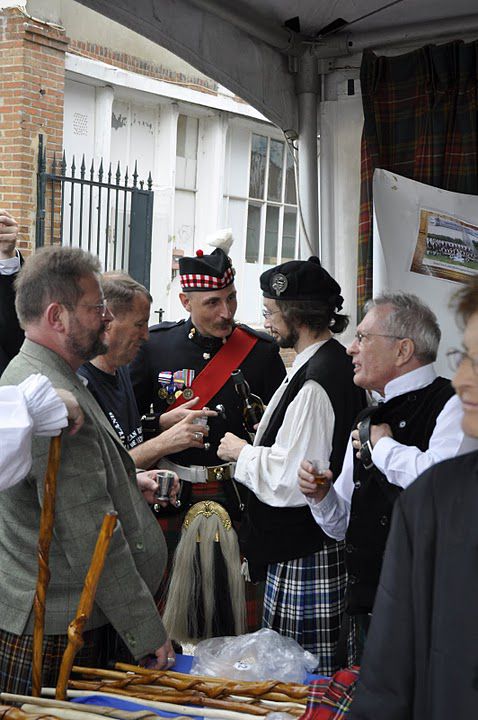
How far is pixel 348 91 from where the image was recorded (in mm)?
4102

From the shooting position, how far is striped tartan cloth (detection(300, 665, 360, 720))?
173cm

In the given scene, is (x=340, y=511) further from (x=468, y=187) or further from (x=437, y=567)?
(x=468, y=187)

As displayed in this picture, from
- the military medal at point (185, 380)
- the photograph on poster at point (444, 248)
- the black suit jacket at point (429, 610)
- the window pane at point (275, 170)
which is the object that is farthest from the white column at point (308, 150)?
the window pane at point (275, 170)

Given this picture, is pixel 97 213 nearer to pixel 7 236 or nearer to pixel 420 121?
pixel 7 236

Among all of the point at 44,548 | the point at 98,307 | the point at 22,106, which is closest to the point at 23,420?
the point at 44,548

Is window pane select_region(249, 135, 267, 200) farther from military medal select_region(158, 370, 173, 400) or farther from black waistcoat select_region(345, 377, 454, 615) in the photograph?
black waistcoat select_region(345, 377, 454, 615)

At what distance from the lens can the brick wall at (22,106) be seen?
858 cm

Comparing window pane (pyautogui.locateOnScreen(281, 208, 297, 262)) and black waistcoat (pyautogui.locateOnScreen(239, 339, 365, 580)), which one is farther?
window pane (pyautogui.locateOnScreen(281, 208, 297, 262))

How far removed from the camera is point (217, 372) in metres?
3.70

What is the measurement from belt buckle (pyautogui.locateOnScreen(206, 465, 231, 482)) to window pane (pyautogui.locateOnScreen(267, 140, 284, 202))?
9547 mm

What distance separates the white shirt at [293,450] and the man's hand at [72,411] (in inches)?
45.5

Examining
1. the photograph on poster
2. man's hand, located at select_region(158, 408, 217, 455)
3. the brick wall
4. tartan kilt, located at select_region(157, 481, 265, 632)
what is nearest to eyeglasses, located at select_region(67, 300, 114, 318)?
man's hand, located at select_region(158, 408, 217, 455)

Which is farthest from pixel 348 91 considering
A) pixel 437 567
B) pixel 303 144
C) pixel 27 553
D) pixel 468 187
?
pixel 437 567

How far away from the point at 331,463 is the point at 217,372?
0.82m
